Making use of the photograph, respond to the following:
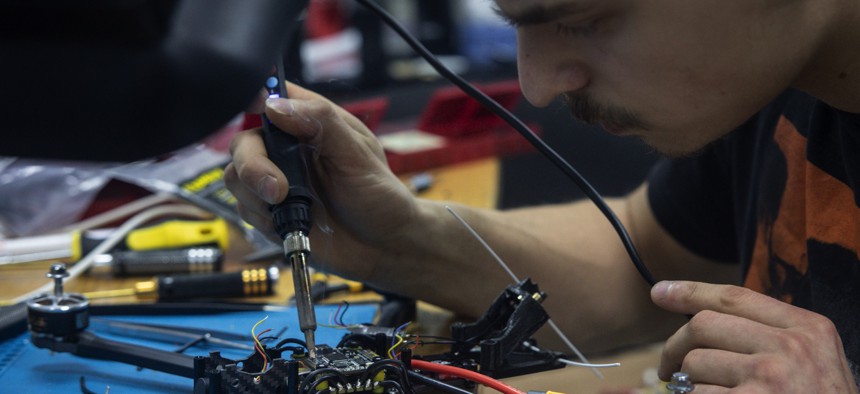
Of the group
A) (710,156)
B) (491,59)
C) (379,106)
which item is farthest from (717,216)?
(491,59)

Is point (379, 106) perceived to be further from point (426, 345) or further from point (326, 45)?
point (326, 45)

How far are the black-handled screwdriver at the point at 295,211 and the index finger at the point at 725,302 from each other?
0.28 metres

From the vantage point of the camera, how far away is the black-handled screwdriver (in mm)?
740

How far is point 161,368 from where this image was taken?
772mm

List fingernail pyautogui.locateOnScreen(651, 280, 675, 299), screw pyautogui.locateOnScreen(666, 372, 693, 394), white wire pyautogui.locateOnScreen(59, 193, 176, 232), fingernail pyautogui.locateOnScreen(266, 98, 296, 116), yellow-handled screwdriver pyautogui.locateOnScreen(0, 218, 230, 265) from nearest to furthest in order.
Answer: screw pyautogui.locateOnScreen(666, 372, 693, 394), fingernail pyautogui.locateOnScreen(651, 280, 675, 299), fingernail pyautogui.locateOnScreen(266, 98, 296, 116), yellow-handled screwdriver pyautogui.locateOnScreen(0, 218, 230, 265), white wire pyautogui.locateOnScreen(59, 193, 176, 232)

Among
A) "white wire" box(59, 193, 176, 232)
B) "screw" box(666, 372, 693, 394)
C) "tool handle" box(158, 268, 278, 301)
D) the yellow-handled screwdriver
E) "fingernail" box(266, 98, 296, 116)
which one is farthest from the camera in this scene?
"white wire" box(59, 193, 176, 232)

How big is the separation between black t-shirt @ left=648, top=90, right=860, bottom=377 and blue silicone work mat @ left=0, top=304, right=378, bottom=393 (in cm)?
44

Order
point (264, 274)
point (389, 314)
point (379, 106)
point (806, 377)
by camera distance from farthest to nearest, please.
Result: point (379, 106) < point (264, 274) < point (389, 314) < point (806, 377)

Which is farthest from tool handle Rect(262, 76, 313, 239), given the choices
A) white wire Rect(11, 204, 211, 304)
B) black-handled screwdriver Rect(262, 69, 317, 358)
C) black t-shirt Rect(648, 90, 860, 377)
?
black t-shirt Rect(648, 90, 860, 377)

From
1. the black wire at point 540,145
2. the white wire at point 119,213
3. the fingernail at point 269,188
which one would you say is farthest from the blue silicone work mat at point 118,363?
the white wire at point 119,213

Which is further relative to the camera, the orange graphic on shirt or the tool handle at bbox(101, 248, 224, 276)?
the tool handle at bbox(101, 248, 224, 276)

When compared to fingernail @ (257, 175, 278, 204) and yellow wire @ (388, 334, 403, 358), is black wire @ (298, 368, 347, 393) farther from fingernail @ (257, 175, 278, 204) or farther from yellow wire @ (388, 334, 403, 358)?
fingernail @ (257, 175, 278, 204)

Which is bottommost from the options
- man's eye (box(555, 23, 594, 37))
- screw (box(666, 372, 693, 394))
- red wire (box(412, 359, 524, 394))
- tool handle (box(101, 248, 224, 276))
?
screw (box(666, 372, 693, 394))

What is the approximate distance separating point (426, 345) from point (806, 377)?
0.31 metres
